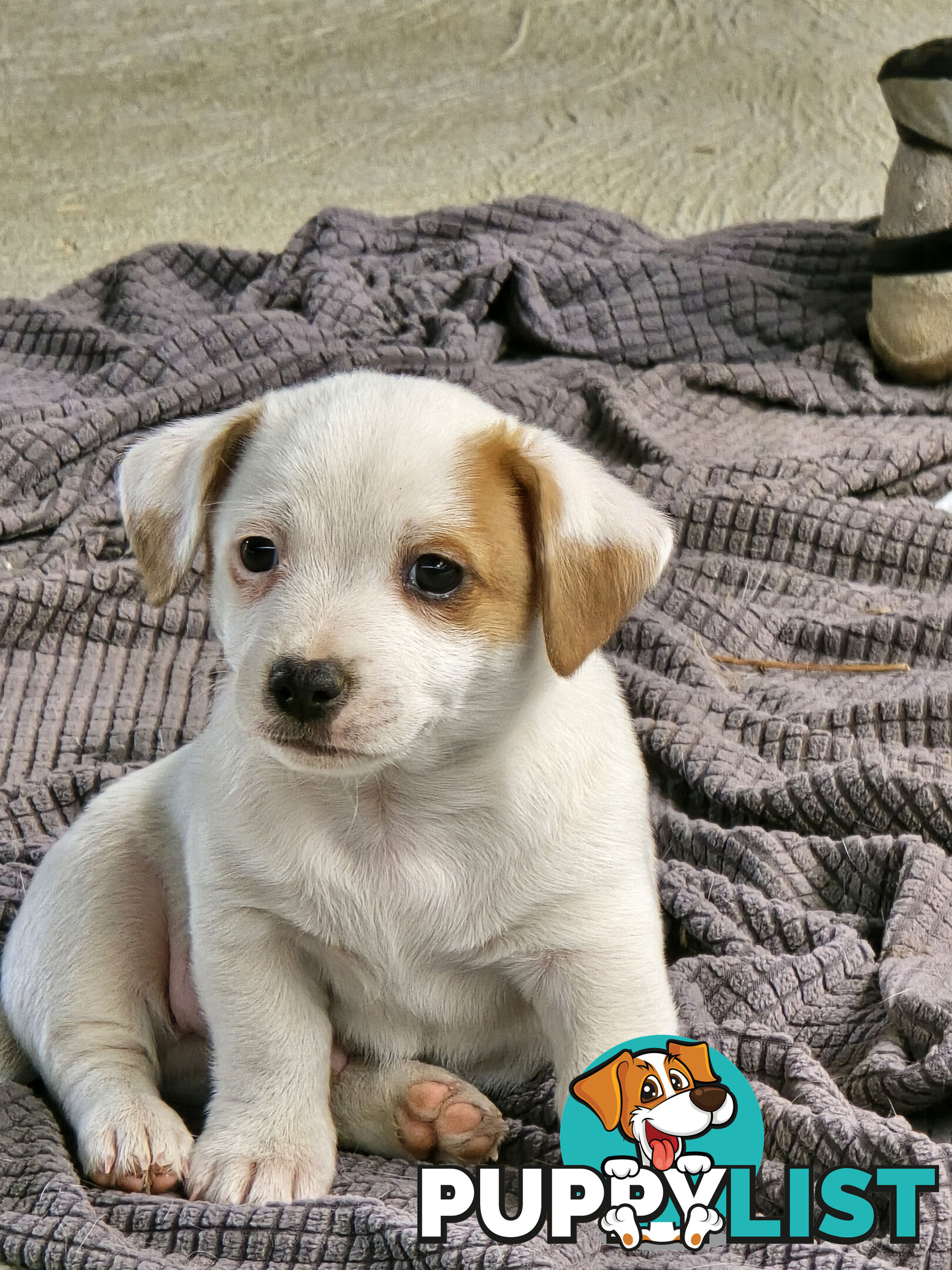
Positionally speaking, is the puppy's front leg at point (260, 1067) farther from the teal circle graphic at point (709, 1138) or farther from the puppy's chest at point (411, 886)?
the teal circle graphic at point (709, 1138)

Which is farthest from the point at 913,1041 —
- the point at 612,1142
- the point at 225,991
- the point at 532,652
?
the point at 225,991

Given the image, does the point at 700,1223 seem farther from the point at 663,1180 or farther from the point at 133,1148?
the point at 133,1148

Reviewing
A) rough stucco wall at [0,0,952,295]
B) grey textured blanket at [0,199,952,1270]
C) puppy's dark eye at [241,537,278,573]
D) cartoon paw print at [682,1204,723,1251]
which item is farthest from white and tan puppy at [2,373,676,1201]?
rough stucco wall at [0,0,952,295]

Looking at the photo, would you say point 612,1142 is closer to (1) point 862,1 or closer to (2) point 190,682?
(2) point 190,682

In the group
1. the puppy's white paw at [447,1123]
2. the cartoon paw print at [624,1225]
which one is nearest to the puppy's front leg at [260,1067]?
the puppy's white paw at [447,1123]

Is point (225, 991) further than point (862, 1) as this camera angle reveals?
No

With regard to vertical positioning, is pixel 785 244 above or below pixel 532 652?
below

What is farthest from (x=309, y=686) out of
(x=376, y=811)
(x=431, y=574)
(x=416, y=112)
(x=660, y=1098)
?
(x=416, y=112)

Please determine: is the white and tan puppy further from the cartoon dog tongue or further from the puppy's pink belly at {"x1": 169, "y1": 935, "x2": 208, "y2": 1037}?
the cartoon dog tongue
